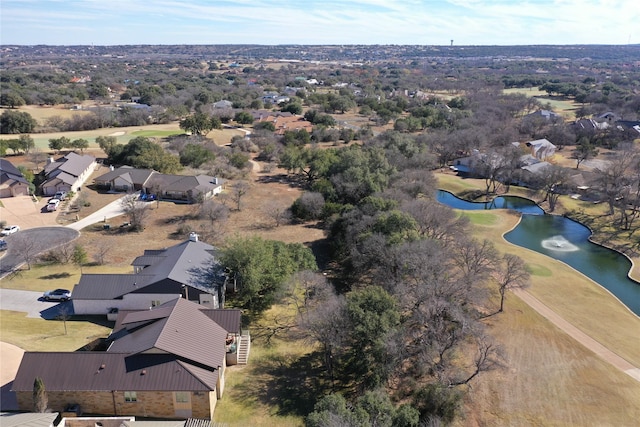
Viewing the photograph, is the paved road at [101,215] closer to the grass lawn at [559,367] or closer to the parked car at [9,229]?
the parked car at [9,229]

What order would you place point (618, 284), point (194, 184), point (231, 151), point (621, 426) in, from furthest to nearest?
point (231, 151), point (194, 184), point (618, 284), point (621, 426)

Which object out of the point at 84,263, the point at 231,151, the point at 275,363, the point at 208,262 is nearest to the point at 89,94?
the point at 231,151

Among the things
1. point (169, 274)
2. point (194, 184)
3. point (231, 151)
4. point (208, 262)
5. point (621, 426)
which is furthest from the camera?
point (231, 151)

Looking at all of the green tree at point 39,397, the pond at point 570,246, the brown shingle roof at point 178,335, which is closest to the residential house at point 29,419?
the green tree at point 39,397

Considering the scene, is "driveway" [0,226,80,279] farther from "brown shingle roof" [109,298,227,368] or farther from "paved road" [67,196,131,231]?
"brown shingle roof" [109,298,227,368]

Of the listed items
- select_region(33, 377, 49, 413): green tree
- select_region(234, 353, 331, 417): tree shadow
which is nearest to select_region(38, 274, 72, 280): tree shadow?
select_region(33, 377, 49, 413): green tree

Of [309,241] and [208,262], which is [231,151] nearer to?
[309,241]

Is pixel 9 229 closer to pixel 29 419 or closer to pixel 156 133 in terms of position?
pixel 29 419
